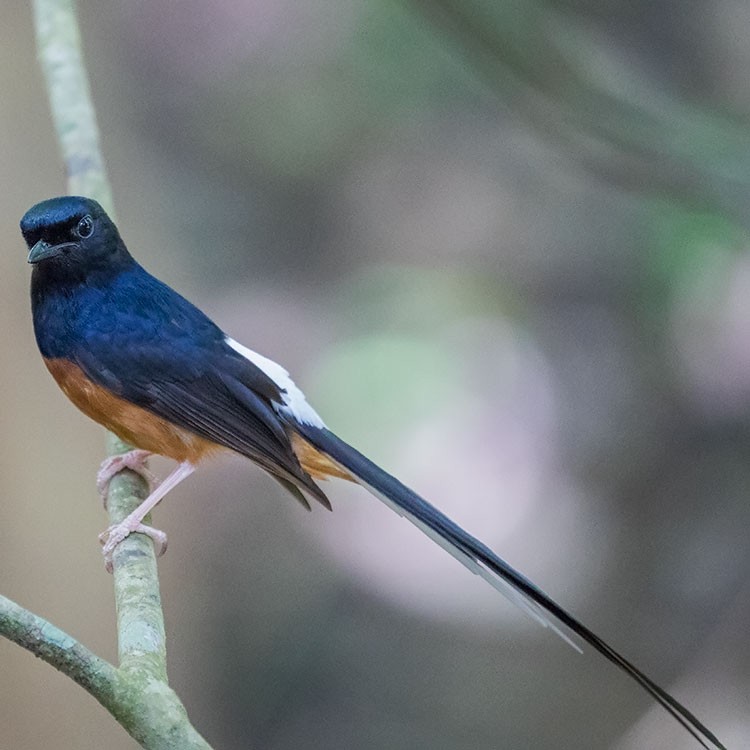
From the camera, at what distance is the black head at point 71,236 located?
10.6 feet

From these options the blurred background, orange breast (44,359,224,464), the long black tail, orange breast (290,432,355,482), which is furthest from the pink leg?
the blurred background

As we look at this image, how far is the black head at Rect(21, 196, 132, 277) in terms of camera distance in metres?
3.22

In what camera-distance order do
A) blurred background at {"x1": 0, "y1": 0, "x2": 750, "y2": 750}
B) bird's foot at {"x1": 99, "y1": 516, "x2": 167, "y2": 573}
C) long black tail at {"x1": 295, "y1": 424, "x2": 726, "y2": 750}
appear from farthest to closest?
blurred background at {"x1": 0, "y1": 0, "x2": 750, "y2": 750}
bird's foot at {"x1": 99, "y1": 516, "x2": 167, "y2": 573}
long black tail at {"x1": 295, "y1": 424, "x2": 726, "y2": 750}

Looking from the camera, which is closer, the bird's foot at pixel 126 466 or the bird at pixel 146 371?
the bird at pixel 146 371

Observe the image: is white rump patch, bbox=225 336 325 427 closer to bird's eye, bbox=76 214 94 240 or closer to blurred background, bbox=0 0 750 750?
bird's eye, bbox=76 214 94 240

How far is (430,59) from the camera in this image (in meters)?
5.80

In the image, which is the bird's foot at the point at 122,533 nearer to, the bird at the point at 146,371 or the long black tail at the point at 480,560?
the bird at the point at 146,371

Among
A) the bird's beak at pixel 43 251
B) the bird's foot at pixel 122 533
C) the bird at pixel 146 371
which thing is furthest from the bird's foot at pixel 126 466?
the bird's beak at pixel 43 251

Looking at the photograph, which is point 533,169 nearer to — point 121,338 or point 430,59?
point 430,59

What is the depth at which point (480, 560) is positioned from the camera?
287cm

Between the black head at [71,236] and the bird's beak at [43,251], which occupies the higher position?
the black head at [71,236]

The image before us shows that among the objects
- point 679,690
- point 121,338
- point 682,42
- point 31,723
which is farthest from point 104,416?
point 682,42

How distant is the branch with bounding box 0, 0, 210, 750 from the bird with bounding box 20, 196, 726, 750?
24cm

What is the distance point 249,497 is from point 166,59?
2.40 meters
